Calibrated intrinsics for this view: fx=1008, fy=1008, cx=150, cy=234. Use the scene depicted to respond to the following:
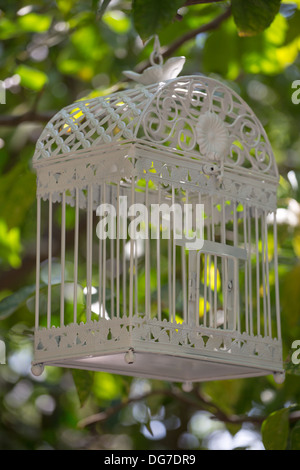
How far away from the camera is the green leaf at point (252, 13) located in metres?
2.76

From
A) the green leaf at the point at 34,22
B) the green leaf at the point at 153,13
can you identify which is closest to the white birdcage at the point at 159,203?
the green leaf at the point at 153,13

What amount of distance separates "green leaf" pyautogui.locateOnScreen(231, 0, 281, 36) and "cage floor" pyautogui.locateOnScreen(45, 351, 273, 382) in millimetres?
931

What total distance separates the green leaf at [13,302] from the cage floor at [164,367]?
72cm

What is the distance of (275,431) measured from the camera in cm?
326

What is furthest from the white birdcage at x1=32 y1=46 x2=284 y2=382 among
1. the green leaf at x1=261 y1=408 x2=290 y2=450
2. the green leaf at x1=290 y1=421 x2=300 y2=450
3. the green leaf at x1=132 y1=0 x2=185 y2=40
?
the green leaf at x1=290 y1=421 x2=300 y2=450

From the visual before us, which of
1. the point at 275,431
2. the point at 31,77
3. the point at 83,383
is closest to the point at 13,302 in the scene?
the point at 83,383

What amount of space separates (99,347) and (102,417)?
1.47 m

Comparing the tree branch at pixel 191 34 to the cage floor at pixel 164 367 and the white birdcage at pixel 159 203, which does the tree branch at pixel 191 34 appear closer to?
the white birdcage at pixel 159 203

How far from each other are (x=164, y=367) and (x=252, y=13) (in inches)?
40.2

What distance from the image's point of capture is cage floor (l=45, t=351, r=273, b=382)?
2688 mm

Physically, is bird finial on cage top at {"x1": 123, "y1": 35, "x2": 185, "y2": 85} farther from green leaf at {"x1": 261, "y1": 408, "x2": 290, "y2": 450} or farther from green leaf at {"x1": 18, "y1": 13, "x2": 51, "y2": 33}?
green leaf at {"x1": 18, "y1": 13, "x2": 51, "y2": 33}

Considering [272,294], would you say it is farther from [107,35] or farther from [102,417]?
[107,35]

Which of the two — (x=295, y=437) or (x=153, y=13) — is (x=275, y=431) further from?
(x=153, y=13)
